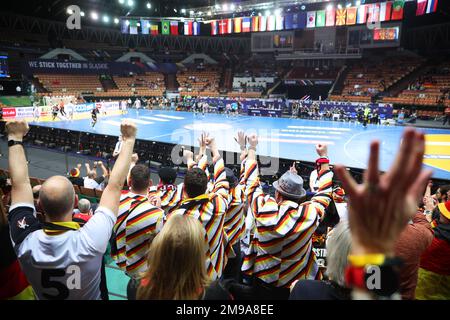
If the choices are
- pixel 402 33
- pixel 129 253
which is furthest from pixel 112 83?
pixel 129 253

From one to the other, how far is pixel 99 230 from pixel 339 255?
1.51m

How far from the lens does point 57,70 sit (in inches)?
1447

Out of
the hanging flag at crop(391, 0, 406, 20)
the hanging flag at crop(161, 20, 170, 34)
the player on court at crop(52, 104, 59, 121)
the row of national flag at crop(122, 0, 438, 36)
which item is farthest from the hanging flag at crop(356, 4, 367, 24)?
the player on court at crop(52, 104, 59, 121)

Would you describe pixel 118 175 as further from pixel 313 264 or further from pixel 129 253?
pixel 313 264

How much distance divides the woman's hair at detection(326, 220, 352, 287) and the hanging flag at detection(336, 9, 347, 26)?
38.5m

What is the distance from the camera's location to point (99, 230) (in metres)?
2.05

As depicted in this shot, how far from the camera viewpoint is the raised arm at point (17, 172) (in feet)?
7.76

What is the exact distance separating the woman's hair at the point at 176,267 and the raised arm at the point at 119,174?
1.92 feet

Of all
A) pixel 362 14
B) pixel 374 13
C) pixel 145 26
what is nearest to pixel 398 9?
pixel 374 13

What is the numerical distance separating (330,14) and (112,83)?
2943 centimetres

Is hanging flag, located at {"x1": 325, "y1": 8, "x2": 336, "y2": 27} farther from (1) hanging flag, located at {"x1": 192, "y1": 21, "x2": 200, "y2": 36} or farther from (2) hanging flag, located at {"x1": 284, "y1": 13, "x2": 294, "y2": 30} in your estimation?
(1) hanging flag, located at {"x1": 192, "y1": 21, "x2": 200, "y2": 36}

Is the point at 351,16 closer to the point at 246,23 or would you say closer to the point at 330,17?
the point at 330,17

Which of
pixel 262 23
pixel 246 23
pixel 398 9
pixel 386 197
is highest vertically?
pixel 246 23

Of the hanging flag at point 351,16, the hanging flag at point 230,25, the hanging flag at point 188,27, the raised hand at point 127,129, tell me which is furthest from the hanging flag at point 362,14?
the raised hand at point 127,129
